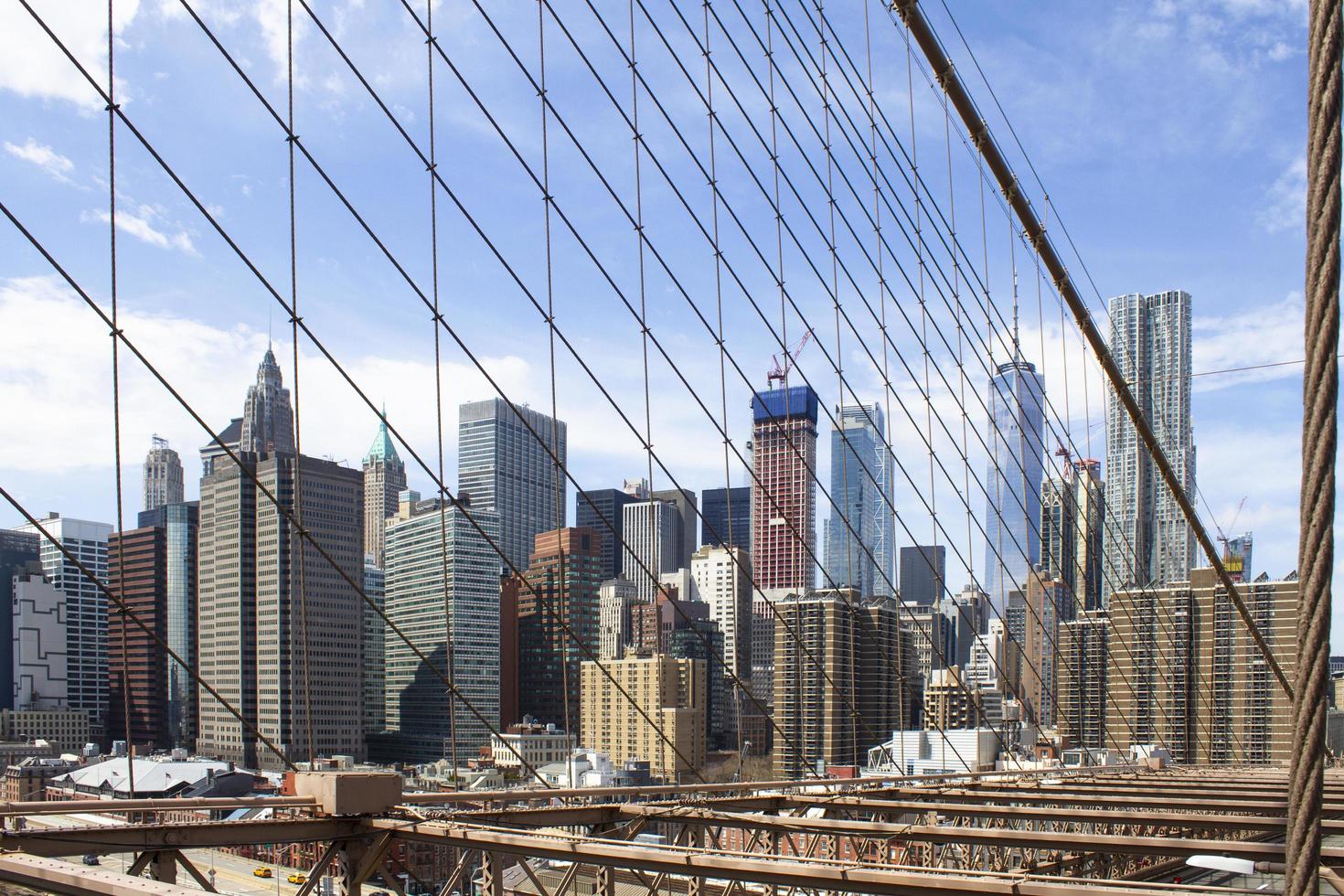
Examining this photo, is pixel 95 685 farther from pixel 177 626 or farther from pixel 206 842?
pixel 206 842

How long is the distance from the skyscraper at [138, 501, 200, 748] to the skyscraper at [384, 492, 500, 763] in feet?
36.9

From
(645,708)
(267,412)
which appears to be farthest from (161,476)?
(645,708)

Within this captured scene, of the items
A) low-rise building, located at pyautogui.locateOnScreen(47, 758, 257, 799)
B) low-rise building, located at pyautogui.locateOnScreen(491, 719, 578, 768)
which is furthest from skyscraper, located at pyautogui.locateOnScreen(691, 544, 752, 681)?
low-rise building, located at pyautogui.locateOnScreen(47, 758, 257, 799)

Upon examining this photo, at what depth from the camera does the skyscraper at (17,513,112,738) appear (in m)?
71.3

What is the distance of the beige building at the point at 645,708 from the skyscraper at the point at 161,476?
42.7 meters

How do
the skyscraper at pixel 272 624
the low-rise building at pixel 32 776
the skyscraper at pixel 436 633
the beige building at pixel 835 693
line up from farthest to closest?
1. the skyscraper at pixel 436 633
2. the skyscraper at pixel 272 624
3. the beige building at pixel 835 693
4. the low-rise building at pixel 32 776

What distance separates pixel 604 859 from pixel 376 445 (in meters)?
147

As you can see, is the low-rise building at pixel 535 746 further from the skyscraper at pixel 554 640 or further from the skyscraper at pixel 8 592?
the skyscraper at pixel 8 592

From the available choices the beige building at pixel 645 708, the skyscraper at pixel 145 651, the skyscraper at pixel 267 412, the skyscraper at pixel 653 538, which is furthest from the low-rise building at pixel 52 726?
the skyscraper at pixel 653 538

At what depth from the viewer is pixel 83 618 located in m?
79.2

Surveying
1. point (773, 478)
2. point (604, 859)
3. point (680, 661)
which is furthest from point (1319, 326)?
point (773, 478)

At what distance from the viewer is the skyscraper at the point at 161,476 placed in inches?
4026

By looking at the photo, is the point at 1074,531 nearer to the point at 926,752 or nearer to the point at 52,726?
the point at 926,752

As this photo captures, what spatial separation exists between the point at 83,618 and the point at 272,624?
123 ft
